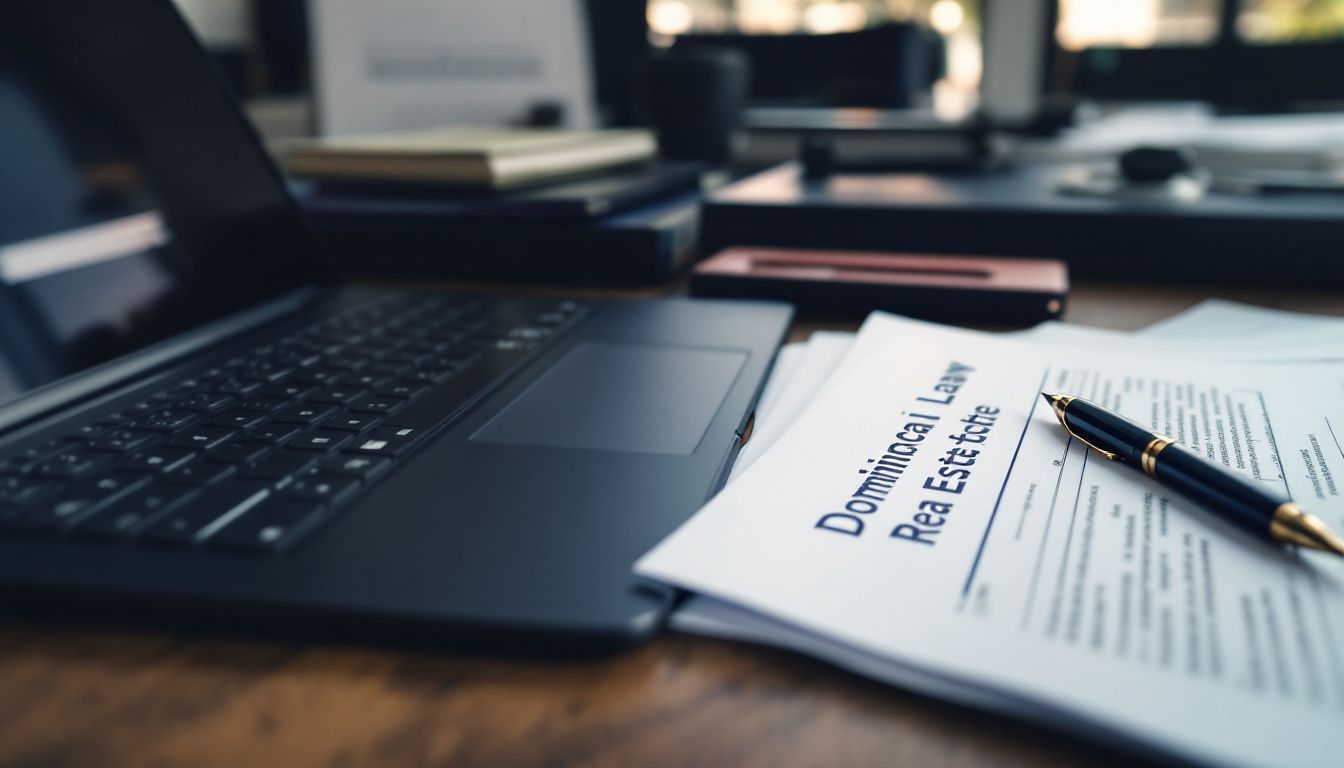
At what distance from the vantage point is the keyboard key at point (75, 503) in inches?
11.7

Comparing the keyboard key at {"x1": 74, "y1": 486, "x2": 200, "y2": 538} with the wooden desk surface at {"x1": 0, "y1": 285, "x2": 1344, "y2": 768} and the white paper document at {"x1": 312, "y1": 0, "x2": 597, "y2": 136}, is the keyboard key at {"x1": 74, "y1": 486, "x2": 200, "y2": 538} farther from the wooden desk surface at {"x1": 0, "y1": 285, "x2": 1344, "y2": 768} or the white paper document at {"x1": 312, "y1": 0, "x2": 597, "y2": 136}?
the white paper document at {"x1": 312, "y1": 0, "x2": 597, "y2": 136}

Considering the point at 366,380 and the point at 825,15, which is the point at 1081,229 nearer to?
the point at 366,380

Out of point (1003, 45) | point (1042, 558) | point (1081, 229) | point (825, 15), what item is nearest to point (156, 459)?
point (1042, 558)

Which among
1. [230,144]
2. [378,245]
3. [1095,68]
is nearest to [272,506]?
[230,144]

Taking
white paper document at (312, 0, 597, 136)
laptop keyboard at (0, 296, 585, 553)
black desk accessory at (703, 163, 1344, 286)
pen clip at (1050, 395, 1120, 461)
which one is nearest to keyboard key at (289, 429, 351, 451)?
laptop keyboard at (0, 296, 585, 553)

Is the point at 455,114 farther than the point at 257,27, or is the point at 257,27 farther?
the point at 257,27

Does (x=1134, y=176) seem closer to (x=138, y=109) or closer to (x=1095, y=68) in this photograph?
(x=138, y=109)

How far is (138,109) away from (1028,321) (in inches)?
22.5

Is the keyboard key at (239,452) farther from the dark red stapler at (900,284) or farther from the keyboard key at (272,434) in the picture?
the dark red stapler at (900,284)

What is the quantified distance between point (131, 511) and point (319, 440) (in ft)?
0.25

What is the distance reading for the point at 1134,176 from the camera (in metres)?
0.73

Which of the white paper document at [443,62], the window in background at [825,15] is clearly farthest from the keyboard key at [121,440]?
the window in background at [825,15]

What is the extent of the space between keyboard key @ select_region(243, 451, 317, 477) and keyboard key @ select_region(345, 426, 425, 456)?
18mm

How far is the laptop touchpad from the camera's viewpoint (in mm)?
386
